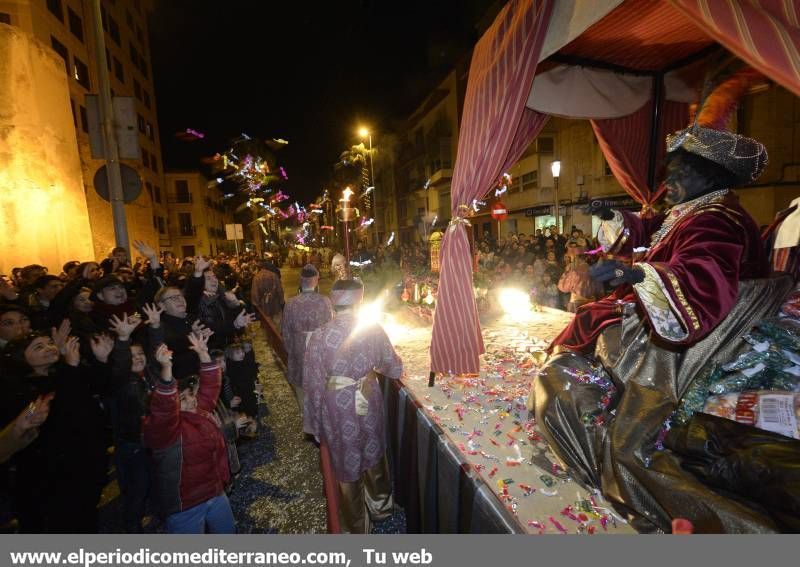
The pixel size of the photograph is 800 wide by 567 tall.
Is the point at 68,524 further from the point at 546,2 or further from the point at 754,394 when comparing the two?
the point at 546,2

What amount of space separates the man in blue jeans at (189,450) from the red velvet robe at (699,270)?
10.3ft

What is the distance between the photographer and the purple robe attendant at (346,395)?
298cm

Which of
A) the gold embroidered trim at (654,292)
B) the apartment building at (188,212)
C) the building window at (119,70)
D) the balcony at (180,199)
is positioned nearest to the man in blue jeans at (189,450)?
the gold embroidered trim at (654,292)

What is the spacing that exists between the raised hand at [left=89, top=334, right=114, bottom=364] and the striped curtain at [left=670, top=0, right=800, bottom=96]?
15.4 feet

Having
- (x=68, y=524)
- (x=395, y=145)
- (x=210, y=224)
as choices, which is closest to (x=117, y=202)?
(x=68, y=524)

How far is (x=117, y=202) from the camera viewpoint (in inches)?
221

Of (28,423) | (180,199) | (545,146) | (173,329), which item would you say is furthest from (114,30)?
(28,423)

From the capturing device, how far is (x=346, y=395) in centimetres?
298

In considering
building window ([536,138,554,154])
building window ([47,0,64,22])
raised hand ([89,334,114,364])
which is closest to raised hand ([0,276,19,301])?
raised hand ([89,334,114,364])

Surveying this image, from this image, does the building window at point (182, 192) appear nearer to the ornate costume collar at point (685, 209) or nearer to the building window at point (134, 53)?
the building window at point (134, 53)

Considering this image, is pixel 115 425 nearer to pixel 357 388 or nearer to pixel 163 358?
pixel 163 358

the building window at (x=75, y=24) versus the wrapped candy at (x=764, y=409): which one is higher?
the building window at (x=75, y=24)

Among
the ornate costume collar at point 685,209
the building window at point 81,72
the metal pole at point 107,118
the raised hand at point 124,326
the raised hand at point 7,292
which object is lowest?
the raised hand at point 124,326

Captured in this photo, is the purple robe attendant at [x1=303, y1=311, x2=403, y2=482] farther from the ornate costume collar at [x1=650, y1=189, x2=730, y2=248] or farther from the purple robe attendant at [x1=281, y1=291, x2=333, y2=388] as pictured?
the ornate costume collar at [x1=650, y1=189, x2=730, y2=248]
